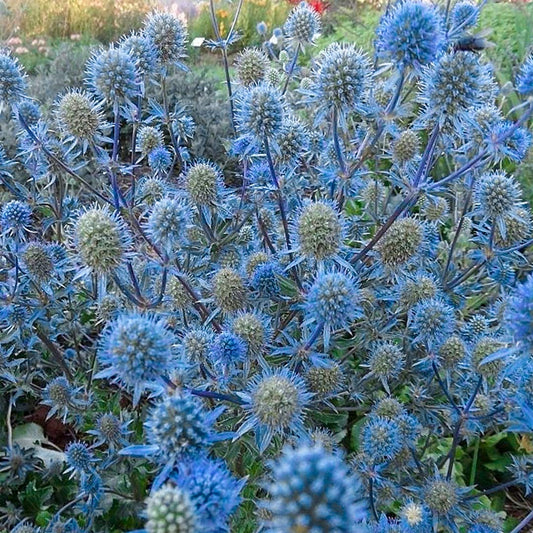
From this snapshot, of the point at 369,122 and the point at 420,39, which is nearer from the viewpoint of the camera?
the point at 420,39

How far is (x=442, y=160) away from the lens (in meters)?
4.22

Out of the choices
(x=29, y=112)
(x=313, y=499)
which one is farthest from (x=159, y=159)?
(x=313, y=499)

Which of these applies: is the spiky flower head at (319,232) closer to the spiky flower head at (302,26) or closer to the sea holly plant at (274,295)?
the sea holly plant at (274,295)

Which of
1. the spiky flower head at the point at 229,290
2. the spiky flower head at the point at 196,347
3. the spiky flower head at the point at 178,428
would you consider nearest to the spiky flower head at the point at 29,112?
the spiky flower head at the point at 229,290

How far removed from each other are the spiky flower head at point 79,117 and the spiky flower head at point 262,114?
0.48 m

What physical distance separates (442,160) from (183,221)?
2921 millimetres

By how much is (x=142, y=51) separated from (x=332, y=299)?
1094 mm

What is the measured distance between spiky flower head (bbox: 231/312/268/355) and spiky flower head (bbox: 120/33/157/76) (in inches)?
36.5

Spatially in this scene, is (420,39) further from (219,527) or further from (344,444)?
(344,444)

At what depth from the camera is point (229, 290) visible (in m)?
1.94

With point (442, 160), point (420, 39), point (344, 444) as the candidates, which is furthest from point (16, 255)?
point (442, 160)

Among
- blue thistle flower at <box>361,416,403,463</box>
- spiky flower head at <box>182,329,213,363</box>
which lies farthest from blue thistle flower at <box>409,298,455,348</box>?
spiky flower head at <box>182,329,213,363</box>

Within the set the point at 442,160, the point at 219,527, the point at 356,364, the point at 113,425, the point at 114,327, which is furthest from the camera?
the point at 442,160

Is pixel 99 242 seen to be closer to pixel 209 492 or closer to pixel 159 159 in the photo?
pixel 209 492
